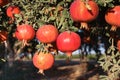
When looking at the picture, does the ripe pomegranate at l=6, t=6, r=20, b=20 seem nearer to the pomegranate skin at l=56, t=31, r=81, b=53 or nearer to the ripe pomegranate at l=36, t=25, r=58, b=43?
the ripe pomegranate at l=36, t=25, r=58, b=43

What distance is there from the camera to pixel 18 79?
15.9 metres

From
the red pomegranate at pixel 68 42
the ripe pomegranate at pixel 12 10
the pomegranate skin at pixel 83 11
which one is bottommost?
the red pomegranate at pixel 68 42

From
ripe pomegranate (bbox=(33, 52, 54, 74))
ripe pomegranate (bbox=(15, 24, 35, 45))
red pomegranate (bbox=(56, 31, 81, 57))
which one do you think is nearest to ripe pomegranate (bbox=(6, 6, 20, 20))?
ripe pomegranate (bbox=(15, 24, 35, 45))

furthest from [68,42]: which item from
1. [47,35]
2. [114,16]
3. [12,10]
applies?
[12,10]

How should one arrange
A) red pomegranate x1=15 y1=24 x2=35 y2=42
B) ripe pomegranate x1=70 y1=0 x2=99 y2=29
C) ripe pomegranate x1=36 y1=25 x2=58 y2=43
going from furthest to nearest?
1. red pomegranate x1=15 y1=24 x2=35 y2=42
2. ripe pomegranate x1=36 y1=25 x2=58 y2=43
3. ripe pomegranate x1=70 y1=0 x2=99 y2=29

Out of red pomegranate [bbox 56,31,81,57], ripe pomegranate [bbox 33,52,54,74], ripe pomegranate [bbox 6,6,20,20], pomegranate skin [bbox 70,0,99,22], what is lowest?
ripe pomegranate [bbox 33,52,54,74]

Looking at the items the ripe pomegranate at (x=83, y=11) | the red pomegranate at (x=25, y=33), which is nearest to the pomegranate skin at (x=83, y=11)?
the ripe pomegranate at (x=83, y=11)

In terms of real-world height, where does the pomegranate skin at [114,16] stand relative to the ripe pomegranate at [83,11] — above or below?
below

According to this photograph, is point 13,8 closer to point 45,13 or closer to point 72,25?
point 45,13

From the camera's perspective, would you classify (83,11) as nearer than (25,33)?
Yes

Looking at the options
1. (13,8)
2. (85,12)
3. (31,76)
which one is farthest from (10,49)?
(85,12)

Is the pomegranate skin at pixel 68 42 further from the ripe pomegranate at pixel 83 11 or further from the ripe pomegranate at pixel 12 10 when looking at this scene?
the ripe pomegranate at pixel 12 10

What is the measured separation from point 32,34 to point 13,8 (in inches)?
23.2

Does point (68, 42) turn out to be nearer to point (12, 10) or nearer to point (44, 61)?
point (44, 61)
